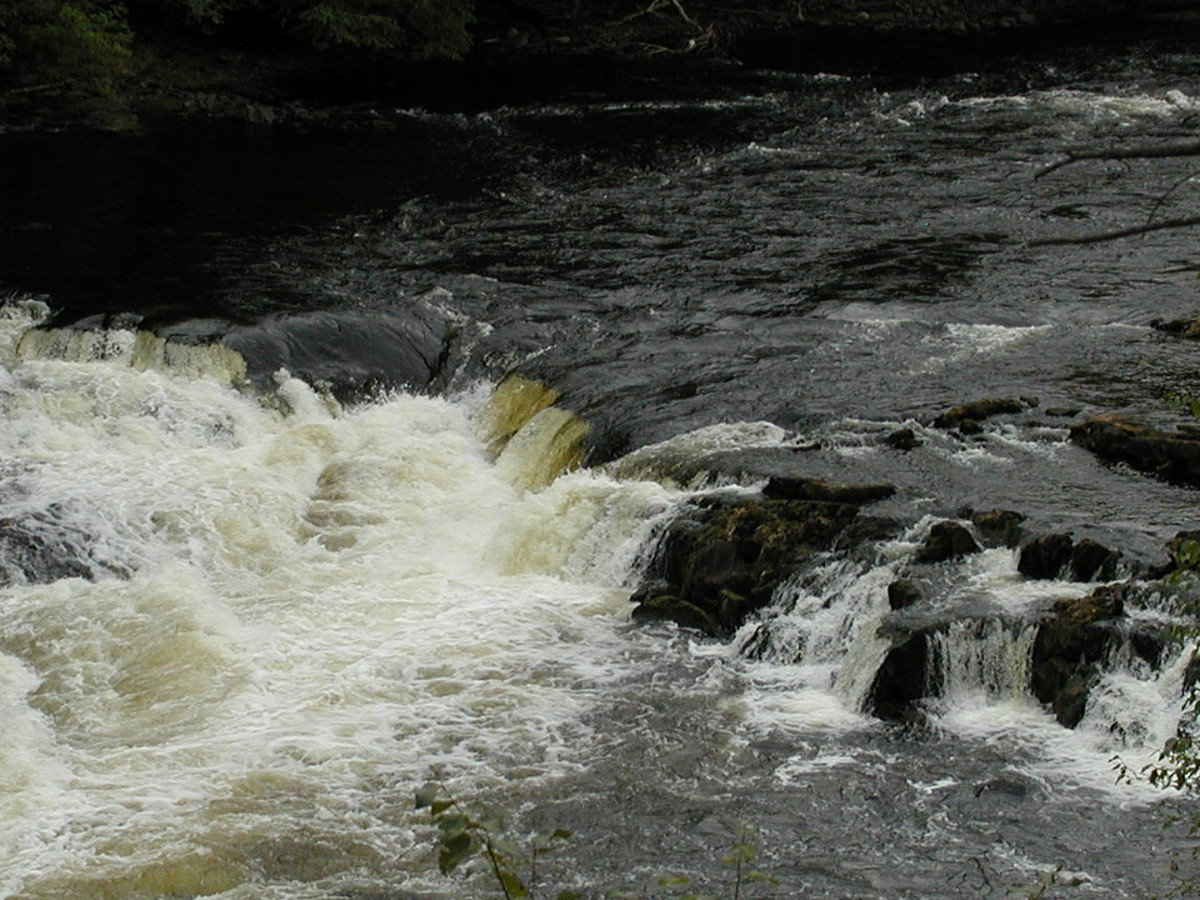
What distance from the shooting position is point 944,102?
27.6 m

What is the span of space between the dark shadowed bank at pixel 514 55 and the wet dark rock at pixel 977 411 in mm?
13451

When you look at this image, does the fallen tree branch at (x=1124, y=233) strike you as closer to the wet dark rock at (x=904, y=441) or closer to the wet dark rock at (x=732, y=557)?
the wet dark rock at (x=732, y=557)

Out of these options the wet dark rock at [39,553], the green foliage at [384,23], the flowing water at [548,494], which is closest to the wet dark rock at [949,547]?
the flowing water at [548,494]

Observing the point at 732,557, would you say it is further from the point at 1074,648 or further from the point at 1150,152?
the point at 1150,152

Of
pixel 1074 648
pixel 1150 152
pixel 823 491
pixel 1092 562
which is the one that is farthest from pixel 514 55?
pixel 1150 152

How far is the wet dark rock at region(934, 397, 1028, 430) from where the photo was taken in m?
14.0

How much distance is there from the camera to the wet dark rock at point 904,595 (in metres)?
11.1

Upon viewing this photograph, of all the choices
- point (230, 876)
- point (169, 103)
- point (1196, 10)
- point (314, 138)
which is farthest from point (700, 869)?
point (1196, 10)

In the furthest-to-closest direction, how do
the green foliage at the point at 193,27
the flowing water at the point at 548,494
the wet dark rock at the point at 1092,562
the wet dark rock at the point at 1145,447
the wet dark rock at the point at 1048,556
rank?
the green foliage at the point at 193,27 → the wet dark rock at the point at 1145,447 → the wet dark rock at the point at 1048,556 → the wet dark rock at the point at 1092,562 → the flowing water at the point at 548,494

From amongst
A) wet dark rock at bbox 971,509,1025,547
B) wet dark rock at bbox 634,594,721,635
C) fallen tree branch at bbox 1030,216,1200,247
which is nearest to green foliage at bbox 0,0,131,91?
wet dark rock at bbox 634,594,721,635

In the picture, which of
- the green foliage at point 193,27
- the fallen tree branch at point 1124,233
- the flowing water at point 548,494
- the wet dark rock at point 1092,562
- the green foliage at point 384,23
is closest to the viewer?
the fallen tree branch at point 1124,233

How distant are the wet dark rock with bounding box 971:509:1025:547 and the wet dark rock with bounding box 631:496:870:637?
1029 mm

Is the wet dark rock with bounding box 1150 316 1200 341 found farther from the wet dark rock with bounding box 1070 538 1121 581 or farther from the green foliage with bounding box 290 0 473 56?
the green foliage with bounding box 290 0 473 56

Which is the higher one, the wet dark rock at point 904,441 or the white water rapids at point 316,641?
the wet dark rock at point 904,441
